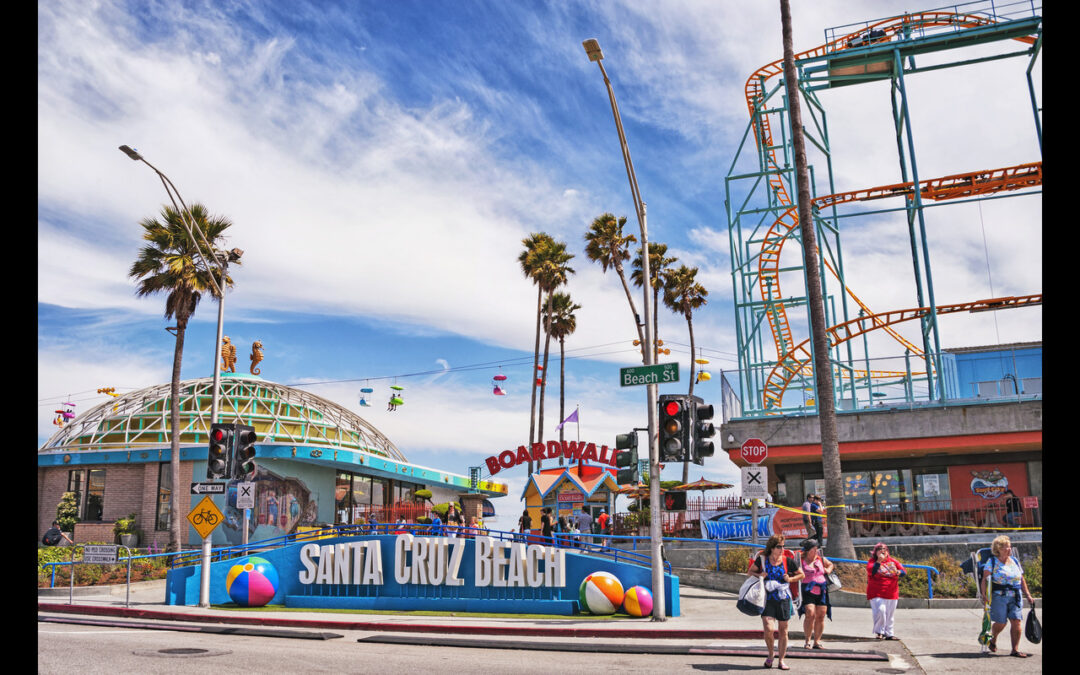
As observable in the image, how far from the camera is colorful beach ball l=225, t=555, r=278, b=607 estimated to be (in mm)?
20906

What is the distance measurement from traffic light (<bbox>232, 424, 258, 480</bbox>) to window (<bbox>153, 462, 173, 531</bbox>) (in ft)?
60.8

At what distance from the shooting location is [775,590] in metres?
11.1

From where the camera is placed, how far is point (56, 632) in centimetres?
1516

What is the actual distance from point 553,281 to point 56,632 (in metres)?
37.8

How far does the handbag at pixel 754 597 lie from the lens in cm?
1109

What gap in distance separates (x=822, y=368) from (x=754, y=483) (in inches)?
202

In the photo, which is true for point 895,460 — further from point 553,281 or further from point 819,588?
point 553,281

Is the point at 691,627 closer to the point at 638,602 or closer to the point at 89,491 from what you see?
the point at 638,602

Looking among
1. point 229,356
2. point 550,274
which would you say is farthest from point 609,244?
point 229,356

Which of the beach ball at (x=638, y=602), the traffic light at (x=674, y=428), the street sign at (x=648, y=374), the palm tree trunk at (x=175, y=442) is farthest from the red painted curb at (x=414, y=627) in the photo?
the palm tree trunk at (x=175, y=442)

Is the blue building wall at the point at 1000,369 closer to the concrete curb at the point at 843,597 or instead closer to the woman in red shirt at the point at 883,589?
the concrete curb at the point at 843,597

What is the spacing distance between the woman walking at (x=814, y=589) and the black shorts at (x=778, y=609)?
4.29 ft

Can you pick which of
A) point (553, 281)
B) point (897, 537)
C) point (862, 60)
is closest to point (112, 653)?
point (897, 537)
